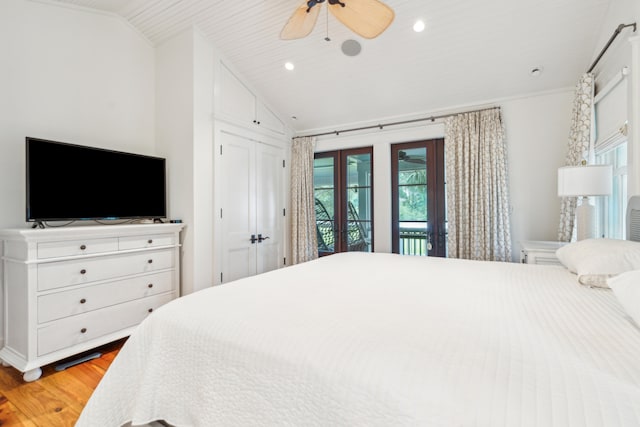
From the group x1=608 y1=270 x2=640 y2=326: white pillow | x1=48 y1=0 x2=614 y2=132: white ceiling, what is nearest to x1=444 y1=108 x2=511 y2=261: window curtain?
x1=48 y1=0 x2=614 y2=132: white ceiling

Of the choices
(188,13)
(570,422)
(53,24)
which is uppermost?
(188,13)

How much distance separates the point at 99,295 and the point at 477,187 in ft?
12.6

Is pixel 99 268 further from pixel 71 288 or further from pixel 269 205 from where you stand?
pixel 269 205

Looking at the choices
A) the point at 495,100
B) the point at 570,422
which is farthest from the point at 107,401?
the point at 495,100

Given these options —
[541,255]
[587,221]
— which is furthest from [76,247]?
[587,221]

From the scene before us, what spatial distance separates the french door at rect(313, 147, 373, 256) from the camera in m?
4.34

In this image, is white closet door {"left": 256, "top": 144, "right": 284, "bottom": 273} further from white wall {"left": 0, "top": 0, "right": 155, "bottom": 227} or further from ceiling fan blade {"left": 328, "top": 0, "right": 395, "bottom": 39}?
ceiling fan blade {"left": 328, "top": 0, "right": 395, "bottom": 39}

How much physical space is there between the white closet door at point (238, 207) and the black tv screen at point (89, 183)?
70cm

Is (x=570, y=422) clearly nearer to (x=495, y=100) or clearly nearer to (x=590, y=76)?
(x=590, y=76)

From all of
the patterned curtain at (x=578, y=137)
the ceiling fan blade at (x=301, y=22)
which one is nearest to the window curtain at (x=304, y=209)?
the ceiling fan blade at (x=301, y=22)

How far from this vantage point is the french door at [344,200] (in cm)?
434

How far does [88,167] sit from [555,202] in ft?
15.0

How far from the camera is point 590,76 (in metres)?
2.78

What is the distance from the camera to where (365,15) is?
2111 mm
